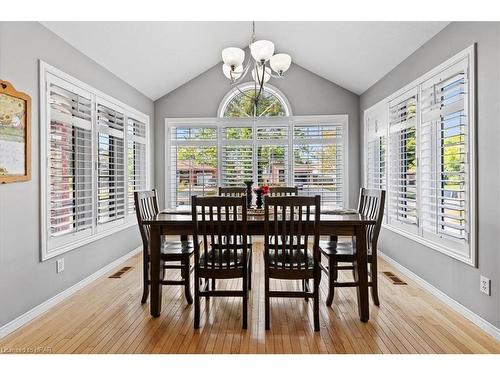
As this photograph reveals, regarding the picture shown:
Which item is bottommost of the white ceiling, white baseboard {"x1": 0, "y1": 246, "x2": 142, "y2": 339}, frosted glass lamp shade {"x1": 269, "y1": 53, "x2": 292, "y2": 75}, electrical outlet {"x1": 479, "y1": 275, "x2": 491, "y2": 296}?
white baseboard {"x1": 0, "y1": 246, "x2": 142, "y2": 339}

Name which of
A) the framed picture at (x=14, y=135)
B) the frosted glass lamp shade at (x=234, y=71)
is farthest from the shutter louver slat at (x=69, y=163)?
the frosted glass lamp shade at (x=234, y=71)

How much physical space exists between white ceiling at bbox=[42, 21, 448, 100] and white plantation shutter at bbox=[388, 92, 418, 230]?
62 cm

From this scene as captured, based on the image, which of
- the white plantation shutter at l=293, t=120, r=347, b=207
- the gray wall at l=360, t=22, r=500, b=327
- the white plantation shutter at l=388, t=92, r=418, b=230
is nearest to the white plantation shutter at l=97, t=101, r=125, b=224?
the white plantation shutter at l=293, t=120, r=347, b=207

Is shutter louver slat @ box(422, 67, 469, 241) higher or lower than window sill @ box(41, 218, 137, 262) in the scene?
higher

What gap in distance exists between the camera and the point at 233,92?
5.67 meters

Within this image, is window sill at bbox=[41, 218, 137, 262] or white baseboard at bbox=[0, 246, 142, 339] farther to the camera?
window sill at bbox=[41, 218, 137, 262]

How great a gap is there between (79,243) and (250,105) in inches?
141

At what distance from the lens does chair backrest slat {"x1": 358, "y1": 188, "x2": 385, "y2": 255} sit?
2.83 m

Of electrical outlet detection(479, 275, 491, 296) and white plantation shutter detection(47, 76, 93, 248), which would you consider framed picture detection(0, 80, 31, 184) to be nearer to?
white plantation shutter detection(47, 76, 93, 248)

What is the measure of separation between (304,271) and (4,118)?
2544mm

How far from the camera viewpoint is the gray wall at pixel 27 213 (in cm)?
243
